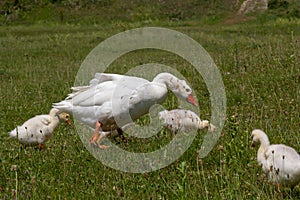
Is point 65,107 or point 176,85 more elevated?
point 176,85

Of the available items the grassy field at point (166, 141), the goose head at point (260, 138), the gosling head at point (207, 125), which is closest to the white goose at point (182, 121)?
the gosling head at point (207, 125)

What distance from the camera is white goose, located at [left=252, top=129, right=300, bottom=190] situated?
4.62 meters

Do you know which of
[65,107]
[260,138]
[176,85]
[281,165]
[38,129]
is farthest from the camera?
[38,129]

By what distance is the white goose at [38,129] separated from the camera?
8.21 metres

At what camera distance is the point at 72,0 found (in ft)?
156

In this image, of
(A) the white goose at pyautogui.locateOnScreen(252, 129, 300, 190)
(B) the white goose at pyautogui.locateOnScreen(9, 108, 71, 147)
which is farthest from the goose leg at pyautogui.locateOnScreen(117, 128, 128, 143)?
(A) the white goose at pyautogui.locateOnScreen(252, 129, 300, 190)

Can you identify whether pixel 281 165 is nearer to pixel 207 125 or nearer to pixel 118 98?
pixel 118 98

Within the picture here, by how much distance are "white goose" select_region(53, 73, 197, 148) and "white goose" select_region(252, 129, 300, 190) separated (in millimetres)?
2265

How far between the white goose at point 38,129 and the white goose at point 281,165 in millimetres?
3743

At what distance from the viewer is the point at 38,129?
8.41 m

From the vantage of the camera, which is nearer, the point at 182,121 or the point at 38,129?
the point at 38,129

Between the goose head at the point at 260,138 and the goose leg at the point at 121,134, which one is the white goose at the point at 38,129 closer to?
the goose leg at the point at 121,134

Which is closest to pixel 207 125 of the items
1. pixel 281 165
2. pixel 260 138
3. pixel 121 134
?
pixel 121 134

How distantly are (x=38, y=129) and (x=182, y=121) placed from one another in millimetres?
2089
